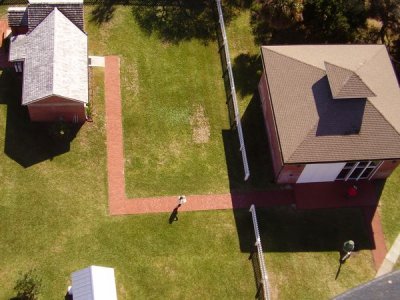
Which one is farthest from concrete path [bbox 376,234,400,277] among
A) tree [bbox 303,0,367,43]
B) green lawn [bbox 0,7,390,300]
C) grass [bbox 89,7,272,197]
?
tree [bbox 303,0,367,43]

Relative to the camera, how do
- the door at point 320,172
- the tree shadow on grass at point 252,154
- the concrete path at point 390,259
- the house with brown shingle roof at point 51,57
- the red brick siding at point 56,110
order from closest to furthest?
the concrete path at point 390,259
the house with brown shingle roof at point 51,57
the red brick siding at point 56,110
the door at point 320,172
the tree shadow on grass at point 252,154

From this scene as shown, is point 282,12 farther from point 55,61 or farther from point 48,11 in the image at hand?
point 48,11

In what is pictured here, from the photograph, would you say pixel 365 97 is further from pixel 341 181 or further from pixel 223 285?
pixel 223 285

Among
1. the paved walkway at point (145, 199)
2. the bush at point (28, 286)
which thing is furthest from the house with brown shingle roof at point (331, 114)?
the bush at point (28, 286)

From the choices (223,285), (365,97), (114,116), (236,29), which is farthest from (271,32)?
(223,285)

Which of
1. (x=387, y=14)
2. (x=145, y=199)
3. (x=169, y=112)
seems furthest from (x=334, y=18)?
(x=145, y=199)

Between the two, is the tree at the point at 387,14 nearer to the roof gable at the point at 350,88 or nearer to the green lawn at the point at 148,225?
the roof gable at the point at 350,88

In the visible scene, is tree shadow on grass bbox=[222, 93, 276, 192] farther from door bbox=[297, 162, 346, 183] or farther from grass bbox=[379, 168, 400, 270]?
grass bbox=[379, 168, 400, 270]
